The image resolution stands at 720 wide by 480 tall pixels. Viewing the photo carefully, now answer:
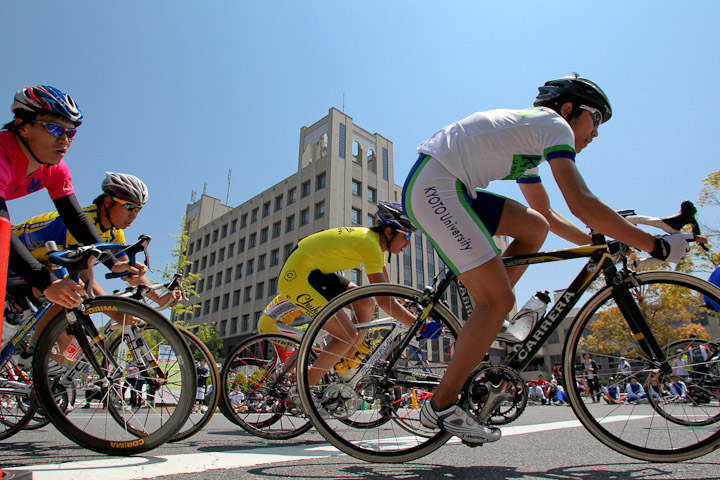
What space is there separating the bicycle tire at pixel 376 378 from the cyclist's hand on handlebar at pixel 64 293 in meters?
1.18

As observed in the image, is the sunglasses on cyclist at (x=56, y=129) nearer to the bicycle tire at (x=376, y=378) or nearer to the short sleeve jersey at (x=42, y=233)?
the short sleeve jersey at (x=42, y=233)

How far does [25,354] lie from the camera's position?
2.87 meters

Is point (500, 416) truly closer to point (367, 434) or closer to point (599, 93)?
point (367, 434)

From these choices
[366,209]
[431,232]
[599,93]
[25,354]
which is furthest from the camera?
[366,209]

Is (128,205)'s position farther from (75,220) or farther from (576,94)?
(576,94)

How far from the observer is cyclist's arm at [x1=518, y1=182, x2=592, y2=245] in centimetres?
301

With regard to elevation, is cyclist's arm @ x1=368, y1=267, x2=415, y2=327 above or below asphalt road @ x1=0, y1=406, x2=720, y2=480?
above

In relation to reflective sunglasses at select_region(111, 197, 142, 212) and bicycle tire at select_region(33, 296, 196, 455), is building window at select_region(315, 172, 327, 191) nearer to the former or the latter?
reflective sunglasses at select_region(111, 197, 142, 212)

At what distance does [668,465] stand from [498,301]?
1.14 meters

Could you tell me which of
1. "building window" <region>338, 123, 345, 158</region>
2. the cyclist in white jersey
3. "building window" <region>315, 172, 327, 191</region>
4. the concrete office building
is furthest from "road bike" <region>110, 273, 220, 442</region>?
"building window" <region>338, 123, 345, 158</region>

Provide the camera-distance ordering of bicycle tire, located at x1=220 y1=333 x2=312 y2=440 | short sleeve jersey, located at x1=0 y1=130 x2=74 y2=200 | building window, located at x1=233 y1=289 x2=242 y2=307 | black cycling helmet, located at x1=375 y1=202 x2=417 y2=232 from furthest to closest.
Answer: building window, located at x1=233 y1=289 x2=242 y2=307
black cycling helmet, located at x1=375 y1=202 x2=417 y2=232
bicycle tire, located at x1=220 y1=333 x2=312 y2=440
short sleeve jersey, located at x1=0 y1=130 x2=74 y2=200

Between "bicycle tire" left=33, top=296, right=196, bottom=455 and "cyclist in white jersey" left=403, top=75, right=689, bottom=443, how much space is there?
1.28m

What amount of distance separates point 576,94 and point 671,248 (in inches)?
40.0

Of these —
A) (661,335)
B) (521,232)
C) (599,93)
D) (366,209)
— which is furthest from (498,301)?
(366,209)
